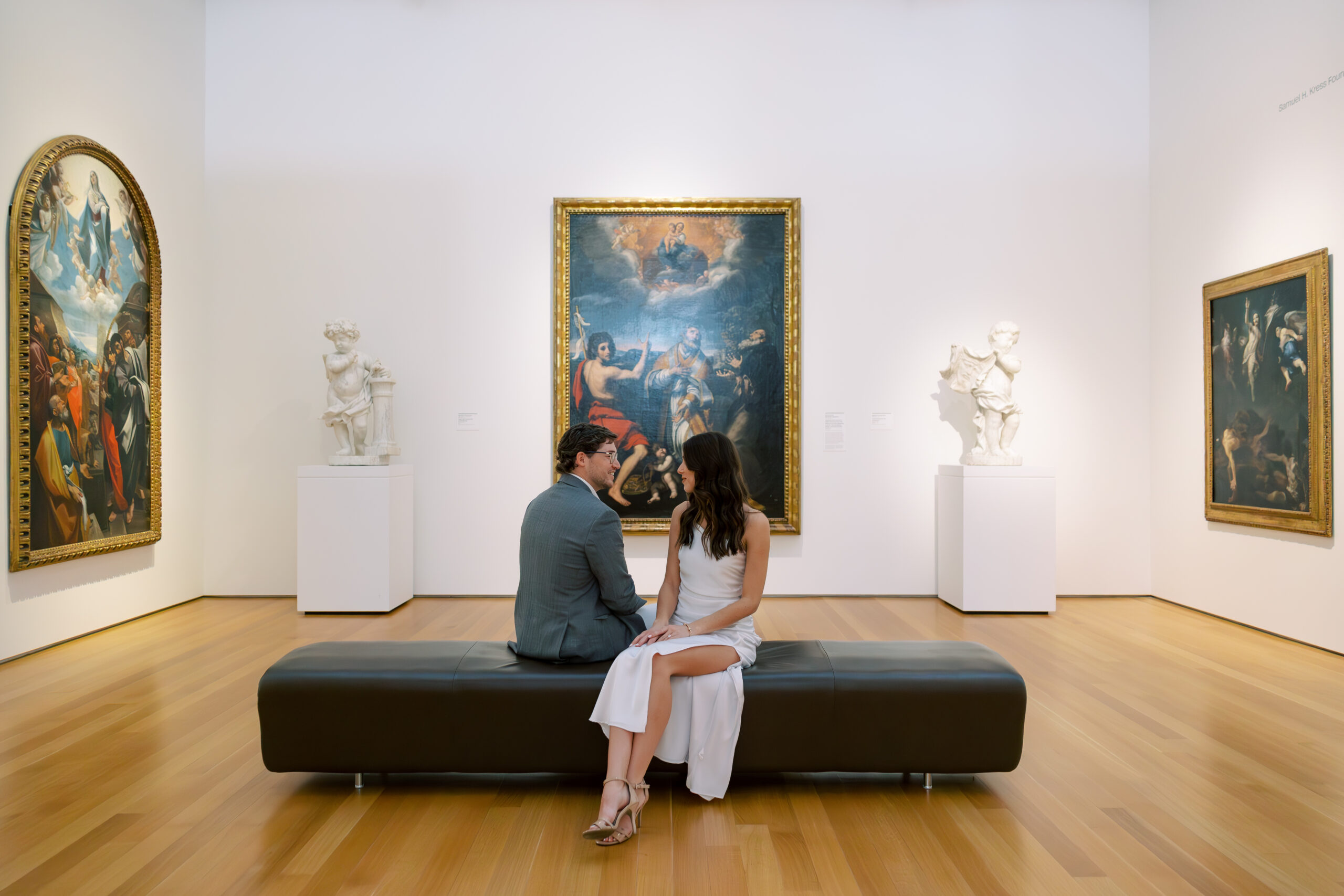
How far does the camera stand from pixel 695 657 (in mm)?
3977

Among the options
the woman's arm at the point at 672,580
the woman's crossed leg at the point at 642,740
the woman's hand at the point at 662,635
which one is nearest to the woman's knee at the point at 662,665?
the woman's crossed leg at the point at 642,740

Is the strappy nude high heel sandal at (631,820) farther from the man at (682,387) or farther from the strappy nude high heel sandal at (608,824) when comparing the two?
the man at (682,387)

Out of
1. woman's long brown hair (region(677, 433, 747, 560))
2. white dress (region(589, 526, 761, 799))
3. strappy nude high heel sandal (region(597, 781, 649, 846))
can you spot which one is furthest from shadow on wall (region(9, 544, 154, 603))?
woman's long brown hair (region(677, 433, 747, 560))

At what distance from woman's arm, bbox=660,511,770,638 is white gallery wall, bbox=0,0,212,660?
6.43 meters

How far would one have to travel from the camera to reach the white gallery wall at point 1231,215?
24.5 ft

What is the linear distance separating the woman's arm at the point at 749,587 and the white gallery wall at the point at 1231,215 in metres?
6.21

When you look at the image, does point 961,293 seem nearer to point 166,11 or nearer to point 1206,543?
point 1206,543

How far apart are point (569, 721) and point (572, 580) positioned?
705 mm

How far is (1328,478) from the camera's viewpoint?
24.0ft

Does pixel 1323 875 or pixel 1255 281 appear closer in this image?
pixel 1323 875

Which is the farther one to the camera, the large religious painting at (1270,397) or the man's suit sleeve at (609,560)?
the large religious painting at (1270,397)

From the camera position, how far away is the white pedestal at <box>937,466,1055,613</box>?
29.6ft

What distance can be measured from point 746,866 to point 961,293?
8.36 meters

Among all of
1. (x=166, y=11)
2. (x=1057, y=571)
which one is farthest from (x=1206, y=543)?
(x=166, y=11)
